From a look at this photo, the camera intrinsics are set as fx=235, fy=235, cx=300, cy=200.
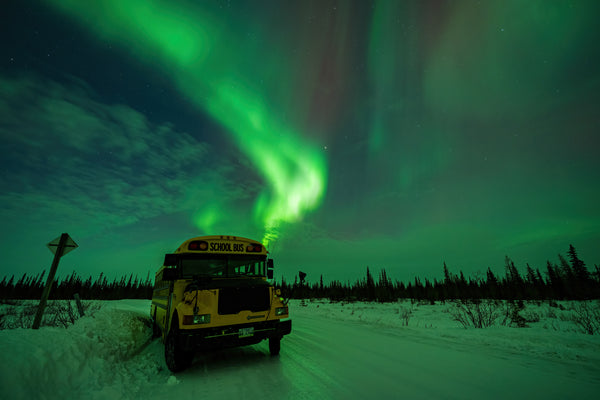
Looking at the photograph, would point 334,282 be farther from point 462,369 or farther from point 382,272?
point 462,369

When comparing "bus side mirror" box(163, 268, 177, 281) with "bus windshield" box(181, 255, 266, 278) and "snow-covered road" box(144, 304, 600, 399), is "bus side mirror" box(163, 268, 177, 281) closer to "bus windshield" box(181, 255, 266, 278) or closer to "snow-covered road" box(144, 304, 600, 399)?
"bus windshield" box(181, 255, 266, 278)

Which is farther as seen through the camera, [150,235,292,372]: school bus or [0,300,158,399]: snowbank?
[150,235,292,372]: school bus

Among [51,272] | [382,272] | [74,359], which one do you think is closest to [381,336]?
[74,359]

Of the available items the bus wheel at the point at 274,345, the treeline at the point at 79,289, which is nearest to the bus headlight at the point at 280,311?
the bus wheel at the point at 274,345

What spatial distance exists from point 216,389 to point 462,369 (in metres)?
4.90

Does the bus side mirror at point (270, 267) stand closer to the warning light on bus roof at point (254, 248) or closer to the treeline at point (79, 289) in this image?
the warning light on bus roof at point (254, 248)

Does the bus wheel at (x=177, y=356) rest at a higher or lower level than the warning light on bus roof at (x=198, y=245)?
lower

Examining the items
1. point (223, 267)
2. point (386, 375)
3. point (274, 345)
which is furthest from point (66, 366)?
point (386, 375)

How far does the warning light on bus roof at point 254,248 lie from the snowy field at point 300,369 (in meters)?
2.75

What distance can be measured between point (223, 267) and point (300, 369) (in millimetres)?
3309

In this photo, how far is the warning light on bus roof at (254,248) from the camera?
7.22 metres

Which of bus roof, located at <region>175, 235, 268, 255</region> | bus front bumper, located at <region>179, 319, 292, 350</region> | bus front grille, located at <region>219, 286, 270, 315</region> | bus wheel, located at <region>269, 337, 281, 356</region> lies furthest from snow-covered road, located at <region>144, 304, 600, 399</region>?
bus roof, located at <region>175, 235, 268, 255</region>

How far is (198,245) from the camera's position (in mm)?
6559

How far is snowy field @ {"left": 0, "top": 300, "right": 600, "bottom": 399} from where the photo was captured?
12.3 feet
